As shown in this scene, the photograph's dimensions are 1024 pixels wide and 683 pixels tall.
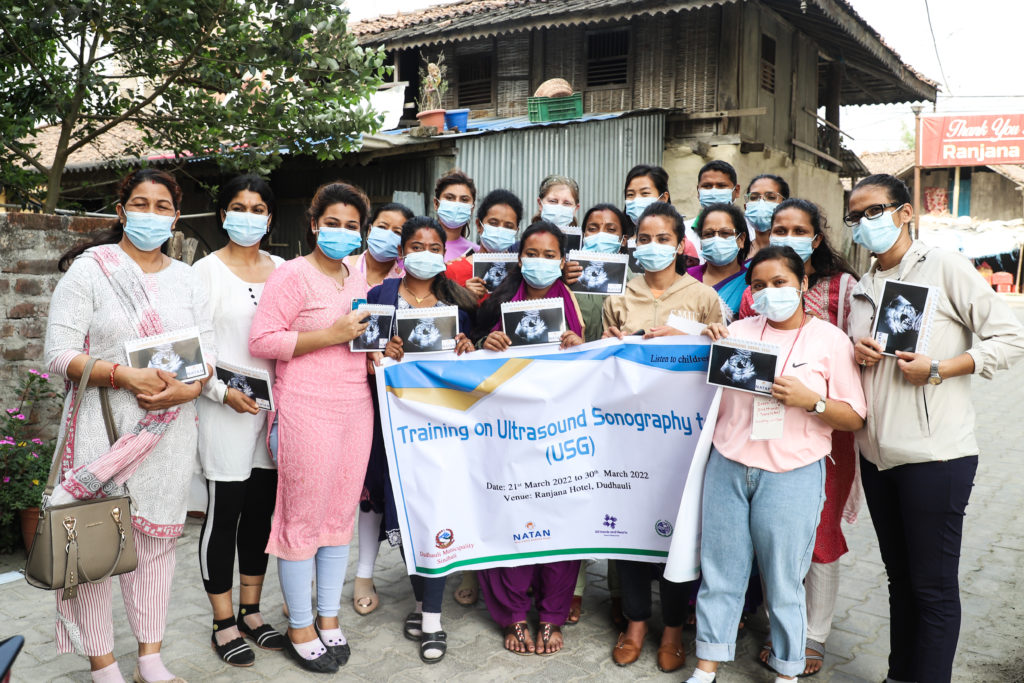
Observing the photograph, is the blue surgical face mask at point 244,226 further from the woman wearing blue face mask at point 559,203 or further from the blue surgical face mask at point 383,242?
the woman wearing blue face mask at point 559,203

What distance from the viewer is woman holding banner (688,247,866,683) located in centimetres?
302

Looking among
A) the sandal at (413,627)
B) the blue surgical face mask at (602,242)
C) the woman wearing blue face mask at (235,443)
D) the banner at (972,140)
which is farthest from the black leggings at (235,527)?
the banner at (972,140)

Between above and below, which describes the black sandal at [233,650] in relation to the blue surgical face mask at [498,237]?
below

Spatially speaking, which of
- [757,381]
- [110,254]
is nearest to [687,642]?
[757,381]

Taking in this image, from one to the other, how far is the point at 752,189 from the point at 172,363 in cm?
296

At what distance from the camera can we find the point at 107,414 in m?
3.01

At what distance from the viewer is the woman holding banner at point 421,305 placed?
3590 mm

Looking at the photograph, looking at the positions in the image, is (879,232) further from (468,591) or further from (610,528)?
(468,591)

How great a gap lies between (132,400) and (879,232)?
2947 mm

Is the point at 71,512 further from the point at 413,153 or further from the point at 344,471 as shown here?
the point at 413,153

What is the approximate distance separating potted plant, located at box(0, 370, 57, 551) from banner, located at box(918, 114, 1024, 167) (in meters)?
25.0

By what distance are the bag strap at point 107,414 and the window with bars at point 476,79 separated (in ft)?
39.8

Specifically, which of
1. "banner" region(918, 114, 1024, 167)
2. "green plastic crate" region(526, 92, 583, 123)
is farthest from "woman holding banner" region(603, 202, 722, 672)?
"banner" region(918, 114, 1024, 167)

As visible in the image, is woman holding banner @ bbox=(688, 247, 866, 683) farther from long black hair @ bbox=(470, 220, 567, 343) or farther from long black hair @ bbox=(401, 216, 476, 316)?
long black hair @ bbox=(401, 216, 476, 316)
